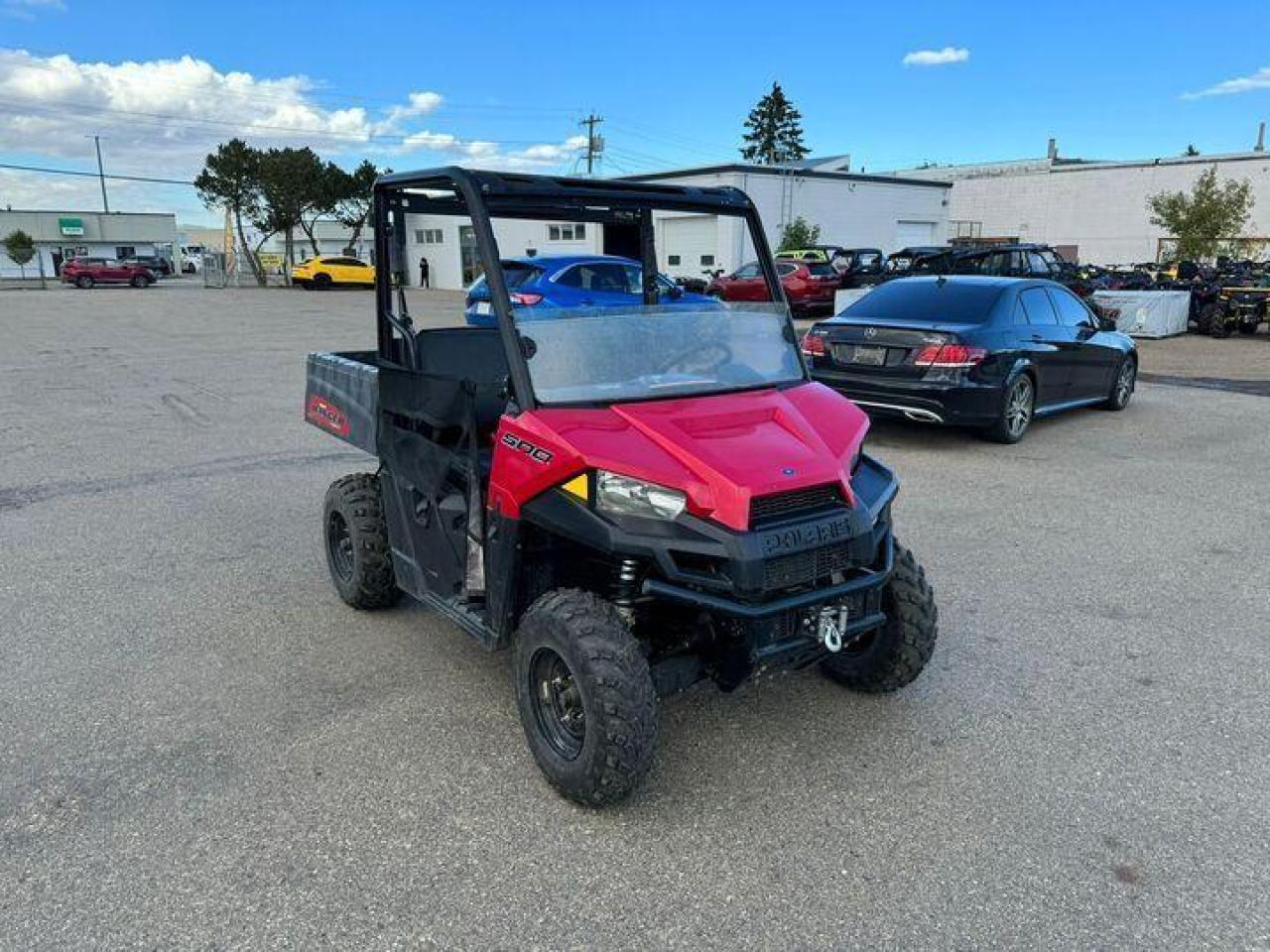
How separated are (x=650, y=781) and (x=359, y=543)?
1.94m

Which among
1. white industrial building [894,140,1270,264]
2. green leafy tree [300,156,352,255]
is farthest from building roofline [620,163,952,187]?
green leafy tree [300,156,352,255]

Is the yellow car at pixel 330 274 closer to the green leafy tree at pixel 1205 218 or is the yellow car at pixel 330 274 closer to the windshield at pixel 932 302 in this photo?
the green leafy tree at pixel 1205 218

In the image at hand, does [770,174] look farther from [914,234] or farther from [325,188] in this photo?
[325,188]

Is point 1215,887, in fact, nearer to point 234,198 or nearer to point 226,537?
point 226,537

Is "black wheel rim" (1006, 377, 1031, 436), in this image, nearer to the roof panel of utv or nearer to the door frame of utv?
the door frame of utv

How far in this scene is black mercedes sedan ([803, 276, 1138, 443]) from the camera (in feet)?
25.8

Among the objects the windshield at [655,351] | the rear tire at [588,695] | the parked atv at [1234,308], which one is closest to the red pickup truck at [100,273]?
the parked atv at [1234,308]

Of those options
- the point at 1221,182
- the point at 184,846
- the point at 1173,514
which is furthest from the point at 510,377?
the point at 1221,182

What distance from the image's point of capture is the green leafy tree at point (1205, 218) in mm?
29078

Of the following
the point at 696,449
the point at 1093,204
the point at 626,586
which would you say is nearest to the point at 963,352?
the point at 696,449

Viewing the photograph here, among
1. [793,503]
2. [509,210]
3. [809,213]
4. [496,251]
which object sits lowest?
[793,503]

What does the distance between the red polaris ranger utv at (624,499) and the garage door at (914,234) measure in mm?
39922

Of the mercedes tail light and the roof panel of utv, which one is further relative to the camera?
the mercedes tail light

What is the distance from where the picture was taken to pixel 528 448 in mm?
3004
